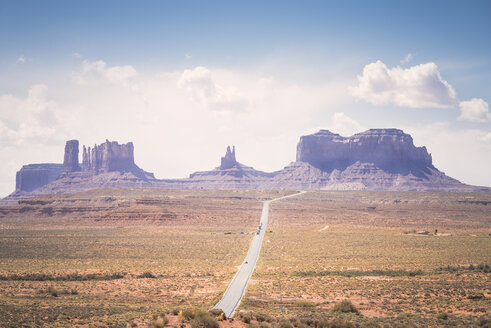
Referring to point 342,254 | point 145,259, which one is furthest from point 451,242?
point 145,259

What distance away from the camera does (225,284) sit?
3584 centimetres

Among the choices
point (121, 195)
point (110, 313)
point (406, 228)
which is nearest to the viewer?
point (110, 313)

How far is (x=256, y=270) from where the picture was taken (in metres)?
42.8

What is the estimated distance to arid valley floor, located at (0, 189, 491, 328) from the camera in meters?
25.4

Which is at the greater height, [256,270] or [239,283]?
[239,283]

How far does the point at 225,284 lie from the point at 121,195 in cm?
10374

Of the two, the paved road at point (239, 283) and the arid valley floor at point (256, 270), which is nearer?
the arid valley floor at point (256, 270)

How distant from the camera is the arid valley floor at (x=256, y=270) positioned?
25406 millimetres

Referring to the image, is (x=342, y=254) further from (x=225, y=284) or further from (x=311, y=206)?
(x=311, y=206)

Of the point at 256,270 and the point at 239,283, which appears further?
the point at 256,270

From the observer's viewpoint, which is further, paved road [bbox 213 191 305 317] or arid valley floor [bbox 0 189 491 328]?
paved road [bbox 213 191 305 317]

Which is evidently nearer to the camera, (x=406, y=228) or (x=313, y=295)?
(x=313, y=295)

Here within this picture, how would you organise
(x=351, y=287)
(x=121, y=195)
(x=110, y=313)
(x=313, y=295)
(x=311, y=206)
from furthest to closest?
(x=121, y=195)
(x=311, y=206)
(x=351, y=287)
(x=313, y=295)
(x=110, y=313)

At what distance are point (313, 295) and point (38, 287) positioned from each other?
2392 cm
